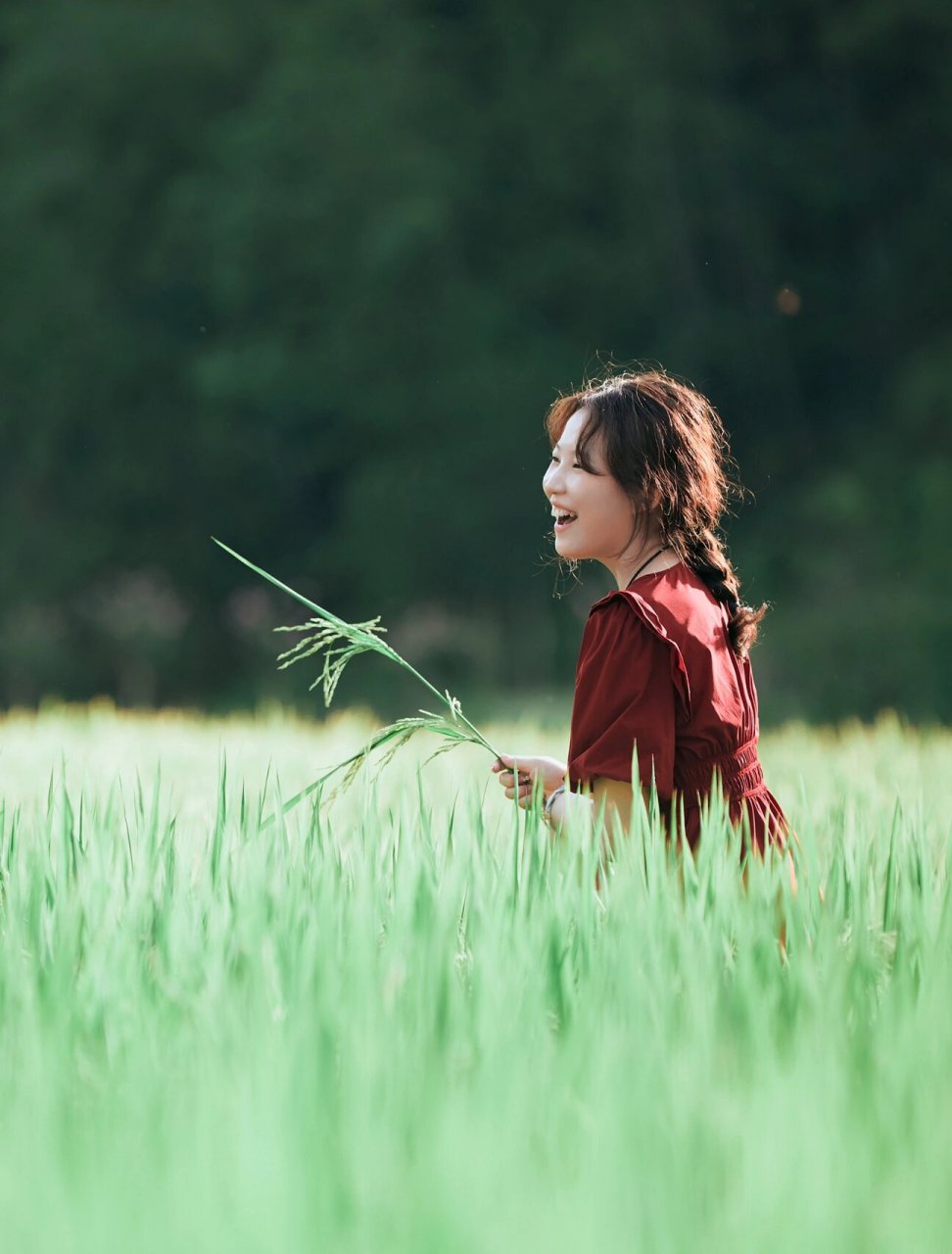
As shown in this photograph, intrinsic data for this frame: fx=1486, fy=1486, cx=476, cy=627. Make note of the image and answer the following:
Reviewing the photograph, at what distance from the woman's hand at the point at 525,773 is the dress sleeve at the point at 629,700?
0.18 ft

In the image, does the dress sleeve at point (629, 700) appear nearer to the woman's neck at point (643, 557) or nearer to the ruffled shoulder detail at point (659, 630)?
the ruffled shoulder detail at point (659, 630)

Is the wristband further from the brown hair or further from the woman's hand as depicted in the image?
the brown hair

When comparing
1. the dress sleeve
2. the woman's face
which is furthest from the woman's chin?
the dress sleeve

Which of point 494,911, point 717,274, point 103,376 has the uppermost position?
point 717,274

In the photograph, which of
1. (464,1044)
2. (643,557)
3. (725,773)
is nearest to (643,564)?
(643,557)

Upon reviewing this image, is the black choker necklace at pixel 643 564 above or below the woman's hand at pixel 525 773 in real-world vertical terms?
above

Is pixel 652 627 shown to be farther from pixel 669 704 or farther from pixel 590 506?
pixel 590 506

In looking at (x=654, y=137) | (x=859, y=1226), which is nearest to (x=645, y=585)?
(x=859, y=1226)

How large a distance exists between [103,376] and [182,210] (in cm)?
117

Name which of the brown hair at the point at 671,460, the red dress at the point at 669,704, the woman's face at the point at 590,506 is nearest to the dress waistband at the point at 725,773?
the red dress at the point at 669,704

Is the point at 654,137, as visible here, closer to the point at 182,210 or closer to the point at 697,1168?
the point at 182,210

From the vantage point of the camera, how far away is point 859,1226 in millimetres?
837

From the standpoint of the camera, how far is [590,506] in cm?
177

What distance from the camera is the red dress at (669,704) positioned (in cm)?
164
